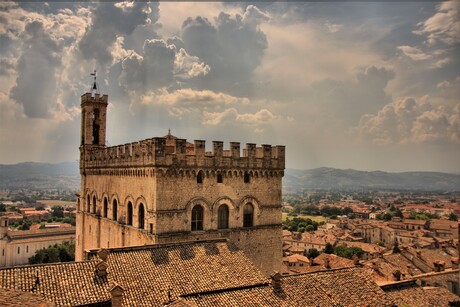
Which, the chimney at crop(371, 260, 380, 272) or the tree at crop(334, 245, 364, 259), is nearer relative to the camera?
the chimney at crop(371, 260, 380, 272)

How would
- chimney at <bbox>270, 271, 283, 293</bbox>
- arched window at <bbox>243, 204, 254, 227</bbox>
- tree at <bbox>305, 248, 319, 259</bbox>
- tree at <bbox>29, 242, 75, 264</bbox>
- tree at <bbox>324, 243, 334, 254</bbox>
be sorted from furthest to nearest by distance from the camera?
tree at <bbox>305, 248, 319, 259</bbox>
tree at <bbox>324, 243, 334, 254</bbox>
tree at <bbox>29, 242, 75, 264</bbox>
arched window at <bbox>243, 204, 254, 227</bbox>
chimney at <bbox>270, 271, 283, 293</bbox>

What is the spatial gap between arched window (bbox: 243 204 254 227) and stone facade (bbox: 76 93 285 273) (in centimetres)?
7

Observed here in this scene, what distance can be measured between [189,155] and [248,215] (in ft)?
21.2

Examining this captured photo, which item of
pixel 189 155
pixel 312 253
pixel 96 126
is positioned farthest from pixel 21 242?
pixel 189 155

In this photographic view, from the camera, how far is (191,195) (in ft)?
84.9

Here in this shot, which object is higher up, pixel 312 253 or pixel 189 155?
pixel 189 155

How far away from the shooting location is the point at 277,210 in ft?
98.9

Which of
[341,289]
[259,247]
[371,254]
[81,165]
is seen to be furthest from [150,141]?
[371,254]

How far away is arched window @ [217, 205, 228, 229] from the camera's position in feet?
90.2

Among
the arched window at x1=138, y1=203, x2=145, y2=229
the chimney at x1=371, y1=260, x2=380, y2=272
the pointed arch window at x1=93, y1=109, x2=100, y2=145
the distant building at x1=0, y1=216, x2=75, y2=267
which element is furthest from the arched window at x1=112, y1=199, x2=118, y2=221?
the distant building at x1=0, y1=216, x2=75, y2=267

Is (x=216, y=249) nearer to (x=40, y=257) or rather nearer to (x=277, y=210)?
(x=277, y=210)

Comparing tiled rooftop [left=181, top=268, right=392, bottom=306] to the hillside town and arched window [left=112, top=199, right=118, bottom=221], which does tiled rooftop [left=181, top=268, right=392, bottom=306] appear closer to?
the hillside town

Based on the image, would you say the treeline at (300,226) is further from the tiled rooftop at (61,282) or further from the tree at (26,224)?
the tiled rooftop at (61,282)

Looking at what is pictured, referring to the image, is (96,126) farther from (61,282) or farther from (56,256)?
(56,256)
